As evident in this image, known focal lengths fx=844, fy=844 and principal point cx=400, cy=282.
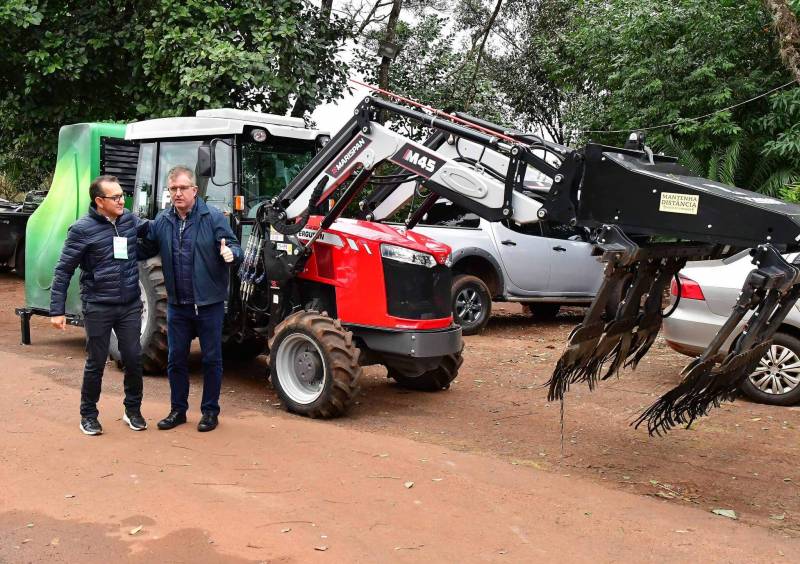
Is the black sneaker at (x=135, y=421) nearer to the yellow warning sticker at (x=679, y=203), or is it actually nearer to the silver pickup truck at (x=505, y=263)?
the yellow warning sticker at (x=679, y=203)

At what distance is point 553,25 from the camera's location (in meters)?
21.9

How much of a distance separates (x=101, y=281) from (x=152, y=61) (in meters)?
7.94

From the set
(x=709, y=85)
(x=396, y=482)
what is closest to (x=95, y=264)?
(x=396, y=482)

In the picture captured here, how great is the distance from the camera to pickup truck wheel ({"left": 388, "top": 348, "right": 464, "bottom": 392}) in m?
7.96

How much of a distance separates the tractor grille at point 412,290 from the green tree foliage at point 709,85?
7.70m

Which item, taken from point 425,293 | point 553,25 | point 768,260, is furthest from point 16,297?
point 553,25

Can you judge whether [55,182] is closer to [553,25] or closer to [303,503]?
[303,503]

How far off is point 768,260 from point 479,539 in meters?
2.20

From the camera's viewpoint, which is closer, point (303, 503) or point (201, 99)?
point (303, 503)

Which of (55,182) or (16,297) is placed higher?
(55,182)

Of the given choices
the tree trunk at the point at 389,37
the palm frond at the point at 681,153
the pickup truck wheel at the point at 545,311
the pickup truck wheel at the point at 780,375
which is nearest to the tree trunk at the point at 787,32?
the palm frond at the point at 681,153

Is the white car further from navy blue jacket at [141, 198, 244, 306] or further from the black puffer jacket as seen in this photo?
the black puffer jacket

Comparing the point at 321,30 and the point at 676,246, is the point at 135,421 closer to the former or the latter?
the point at 676,246

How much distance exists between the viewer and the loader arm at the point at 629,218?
4.79 m
